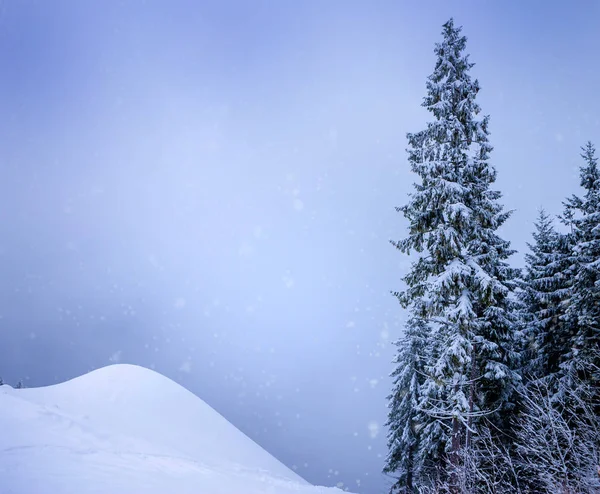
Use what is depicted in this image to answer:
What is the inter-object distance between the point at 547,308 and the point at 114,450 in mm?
18903

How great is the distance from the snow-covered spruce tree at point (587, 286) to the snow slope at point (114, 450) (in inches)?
459

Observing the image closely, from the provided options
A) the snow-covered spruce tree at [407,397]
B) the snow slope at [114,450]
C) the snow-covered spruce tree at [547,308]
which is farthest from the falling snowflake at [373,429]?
the snow-covered spruce tree at [547,308]

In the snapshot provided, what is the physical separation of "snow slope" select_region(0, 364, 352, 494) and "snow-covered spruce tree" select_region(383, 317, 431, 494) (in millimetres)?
7839

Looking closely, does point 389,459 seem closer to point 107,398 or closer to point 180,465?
point 180,465

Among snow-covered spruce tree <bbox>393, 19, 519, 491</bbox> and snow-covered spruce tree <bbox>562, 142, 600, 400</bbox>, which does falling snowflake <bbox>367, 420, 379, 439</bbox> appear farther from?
snow-covered spruce tree <bbox>393, 19, 519, 491</bbox>

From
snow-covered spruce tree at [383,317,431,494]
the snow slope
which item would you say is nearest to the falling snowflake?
the snow slope

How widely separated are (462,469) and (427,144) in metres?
8.90

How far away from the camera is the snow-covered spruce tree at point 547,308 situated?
14906mm

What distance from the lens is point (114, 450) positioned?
391 inches

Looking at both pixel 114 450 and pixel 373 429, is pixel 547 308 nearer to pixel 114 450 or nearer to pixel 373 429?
pixel 114 450

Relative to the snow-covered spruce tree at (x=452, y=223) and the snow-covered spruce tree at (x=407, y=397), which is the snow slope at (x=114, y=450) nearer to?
the snow-covered spruce tree at (x=452, y=223)

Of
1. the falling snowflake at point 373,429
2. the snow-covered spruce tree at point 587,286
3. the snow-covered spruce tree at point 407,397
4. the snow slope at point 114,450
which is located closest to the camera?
the snow slope at point 114,450

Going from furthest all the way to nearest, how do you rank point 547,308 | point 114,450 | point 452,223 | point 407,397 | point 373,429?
point 373,429 < point 407,397 < point 547,308 < point 114,450 < point 452,223

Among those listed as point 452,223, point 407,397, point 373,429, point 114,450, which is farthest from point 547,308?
point 373,429
